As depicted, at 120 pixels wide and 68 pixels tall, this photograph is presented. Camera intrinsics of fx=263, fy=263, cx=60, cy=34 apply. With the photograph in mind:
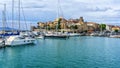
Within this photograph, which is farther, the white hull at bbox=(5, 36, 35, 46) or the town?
the town

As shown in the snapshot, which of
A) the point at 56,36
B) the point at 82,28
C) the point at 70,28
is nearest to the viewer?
the point at 56,36

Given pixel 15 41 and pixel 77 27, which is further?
pixel 77 27

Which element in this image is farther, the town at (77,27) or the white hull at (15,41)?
the town at (77,27)

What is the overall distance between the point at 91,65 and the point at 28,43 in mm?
28096

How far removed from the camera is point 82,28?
557 feet

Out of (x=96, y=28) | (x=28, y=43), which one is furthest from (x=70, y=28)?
(x=28, y=43)

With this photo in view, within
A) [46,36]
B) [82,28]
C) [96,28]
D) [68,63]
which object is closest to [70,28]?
[82,28]

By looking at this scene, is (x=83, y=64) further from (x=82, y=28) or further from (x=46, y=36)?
(x=82, y=28)

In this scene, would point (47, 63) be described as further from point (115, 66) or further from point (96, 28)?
point (96, 28)

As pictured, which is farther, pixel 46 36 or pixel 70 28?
pixel 70 28

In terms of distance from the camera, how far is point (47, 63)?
3012 centimetres

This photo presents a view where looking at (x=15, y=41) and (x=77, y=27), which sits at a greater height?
(x=77, y=27)

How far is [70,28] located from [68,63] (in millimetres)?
128191

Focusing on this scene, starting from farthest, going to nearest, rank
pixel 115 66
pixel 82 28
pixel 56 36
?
pixel 82 28
pixel 56 36
pixel 115 66
